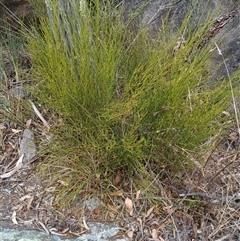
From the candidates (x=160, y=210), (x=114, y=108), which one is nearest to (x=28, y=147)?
(x=114, y=108)

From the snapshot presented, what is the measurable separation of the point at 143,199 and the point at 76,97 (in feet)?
1.72

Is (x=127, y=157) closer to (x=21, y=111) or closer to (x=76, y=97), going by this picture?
(x=76, y=97)

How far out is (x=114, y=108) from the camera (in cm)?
174

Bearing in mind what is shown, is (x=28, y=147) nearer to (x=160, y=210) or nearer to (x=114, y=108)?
(x=114, y=108)

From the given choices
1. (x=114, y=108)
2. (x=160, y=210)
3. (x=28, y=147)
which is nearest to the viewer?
(x=114, y=108)

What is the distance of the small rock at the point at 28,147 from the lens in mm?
2061

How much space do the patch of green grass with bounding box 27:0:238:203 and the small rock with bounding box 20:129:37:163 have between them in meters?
0.14

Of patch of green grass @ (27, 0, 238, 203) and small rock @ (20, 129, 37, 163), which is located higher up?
patch of green grass @ (27, 0, 238, 203)

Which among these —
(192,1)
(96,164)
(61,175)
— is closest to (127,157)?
(96,164)

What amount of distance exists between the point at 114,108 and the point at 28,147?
1.85ft

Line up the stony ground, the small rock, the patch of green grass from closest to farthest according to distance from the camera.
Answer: the patch of green grass
the stony ground
the small rock

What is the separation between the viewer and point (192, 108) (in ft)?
5.88

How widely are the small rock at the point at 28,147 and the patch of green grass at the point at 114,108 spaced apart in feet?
0.47

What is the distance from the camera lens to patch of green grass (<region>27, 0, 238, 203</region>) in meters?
1.69
